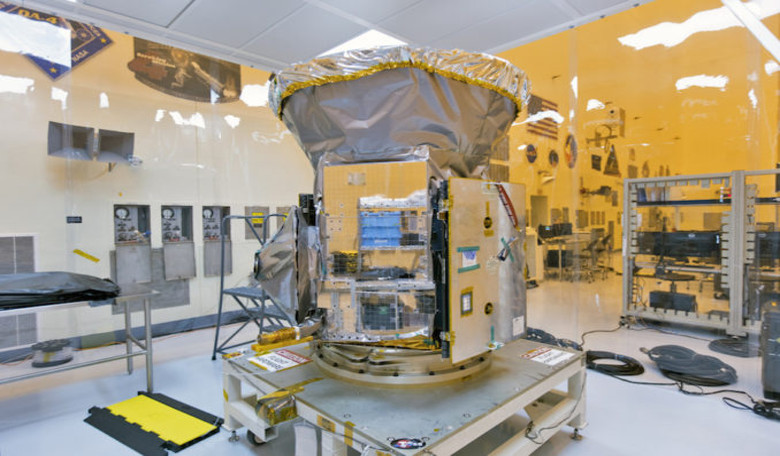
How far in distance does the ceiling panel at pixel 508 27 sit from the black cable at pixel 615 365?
248cm

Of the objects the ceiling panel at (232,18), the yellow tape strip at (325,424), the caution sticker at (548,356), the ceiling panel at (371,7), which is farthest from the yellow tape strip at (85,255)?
the caution sticker at (548,356)

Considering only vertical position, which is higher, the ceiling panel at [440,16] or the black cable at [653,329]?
the ceiling panel at [440,16]

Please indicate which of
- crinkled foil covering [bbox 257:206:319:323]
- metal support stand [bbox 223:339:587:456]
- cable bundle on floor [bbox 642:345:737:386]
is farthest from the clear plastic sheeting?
cable bundle on floor [bbox 642:345:737:386]

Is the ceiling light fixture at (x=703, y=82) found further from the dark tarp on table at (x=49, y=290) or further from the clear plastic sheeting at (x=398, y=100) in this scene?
the dark tarp on table at (x=49, y=290)

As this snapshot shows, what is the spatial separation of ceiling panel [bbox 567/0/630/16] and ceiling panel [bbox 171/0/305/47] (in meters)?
1.97

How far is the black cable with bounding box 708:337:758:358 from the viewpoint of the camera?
2.98 meters

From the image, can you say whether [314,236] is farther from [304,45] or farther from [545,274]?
[545,274]

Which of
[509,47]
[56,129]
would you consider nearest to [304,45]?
[509,47]

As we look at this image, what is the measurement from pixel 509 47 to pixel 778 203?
2450mm

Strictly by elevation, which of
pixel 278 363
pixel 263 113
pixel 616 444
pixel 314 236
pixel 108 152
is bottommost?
pixel 616 444

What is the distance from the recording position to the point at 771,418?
2111mm

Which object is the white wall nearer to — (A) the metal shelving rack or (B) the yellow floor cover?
(B) the yellow floor cover

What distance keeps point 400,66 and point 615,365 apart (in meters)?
2.54

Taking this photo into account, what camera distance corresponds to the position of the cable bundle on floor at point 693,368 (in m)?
2.54
